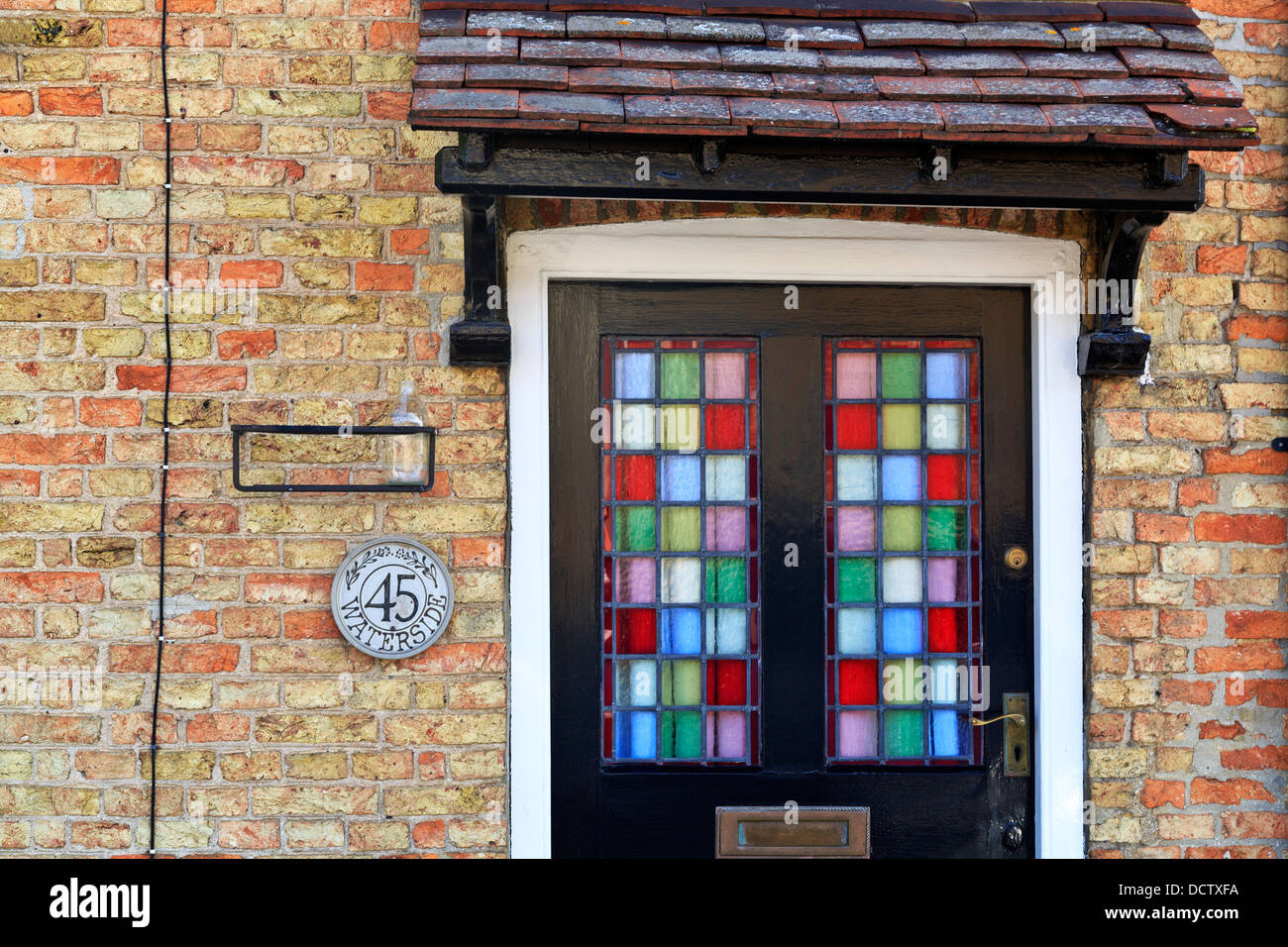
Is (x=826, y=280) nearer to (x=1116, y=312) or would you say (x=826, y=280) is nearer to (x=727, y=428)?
(x=727, y=428)

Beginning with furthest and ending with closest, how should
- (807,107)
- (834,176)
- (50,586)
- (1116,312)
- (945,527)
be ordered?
(945,527) → (1116,312) → (50,586) → (834,176) → (807,107)

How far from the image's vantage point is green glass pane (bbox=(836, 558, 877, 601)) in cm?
332

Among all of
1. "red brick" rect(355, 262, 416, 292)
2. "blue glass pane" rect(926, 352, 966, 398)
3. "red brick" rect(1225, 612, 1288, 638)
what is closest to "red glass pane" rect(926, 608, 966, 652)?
"blue glass pane" rect(926, 352, 966, 398)

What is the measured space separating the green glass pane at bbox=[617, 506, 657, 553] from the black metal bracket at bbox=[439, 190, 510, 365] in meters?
0.58

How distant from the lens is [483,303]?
311cm

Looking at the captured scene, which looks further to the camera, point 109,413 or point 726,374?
point 726,374

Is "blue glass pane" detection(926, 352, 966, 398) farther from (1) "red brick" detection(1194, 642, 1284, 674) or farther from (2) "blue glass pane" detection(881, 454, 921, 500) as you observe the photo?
(1) "red brick" detection(1194, 642, 1284, 674)

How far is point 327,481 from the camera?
3119 mm

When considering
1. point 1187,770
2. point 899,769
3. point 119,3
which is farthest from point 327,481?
point 1187,770

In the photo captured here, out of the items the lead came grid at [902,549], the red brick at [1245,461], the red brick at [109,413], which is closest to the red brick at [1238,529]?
the red brick at [1245,461]

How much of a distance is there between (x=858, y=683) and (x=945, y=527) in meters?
0.54

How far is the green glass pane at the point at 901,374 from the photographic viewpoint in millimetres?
3334

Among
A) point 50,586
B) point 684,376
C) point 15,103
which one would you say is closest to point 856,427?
point 684,376

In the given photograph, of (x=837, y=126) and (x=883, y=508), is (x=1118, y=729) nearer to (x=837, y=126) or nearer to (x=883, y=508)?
(x=883, y=508)
